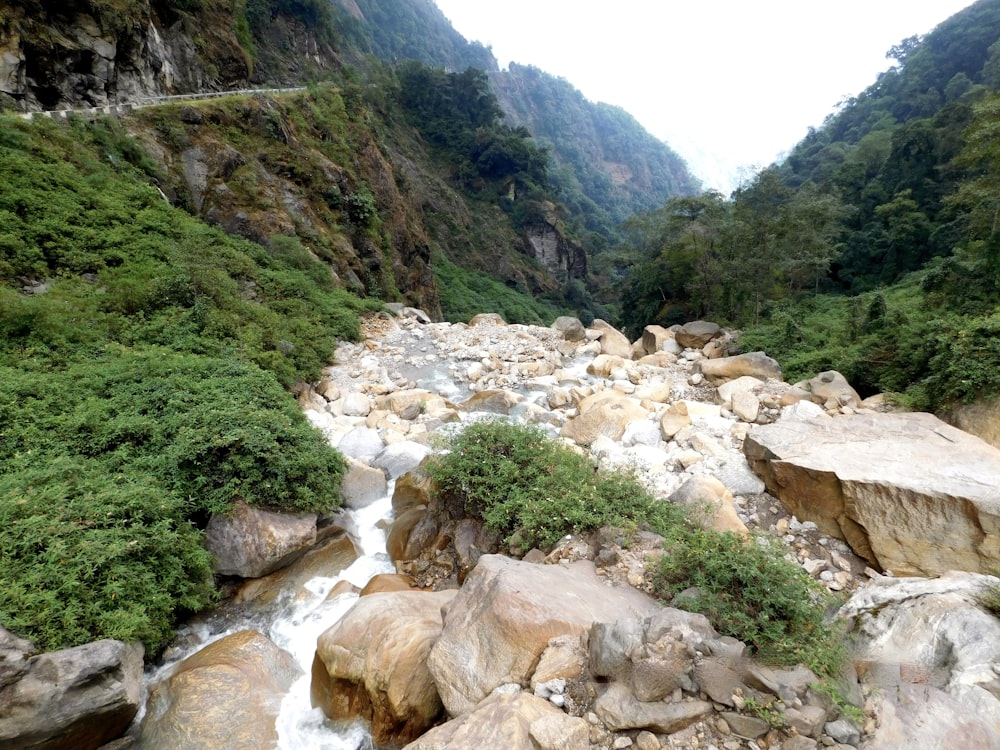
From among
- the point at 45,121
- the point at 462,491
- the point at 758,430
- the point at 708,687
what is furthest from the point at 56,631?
the point at 45,121

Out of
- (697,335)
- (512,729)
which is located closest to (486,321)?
(697,335)

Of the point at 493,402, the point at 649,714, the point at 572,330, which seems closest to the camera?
the point at 649,714

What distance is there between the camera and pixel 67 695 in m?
3.36

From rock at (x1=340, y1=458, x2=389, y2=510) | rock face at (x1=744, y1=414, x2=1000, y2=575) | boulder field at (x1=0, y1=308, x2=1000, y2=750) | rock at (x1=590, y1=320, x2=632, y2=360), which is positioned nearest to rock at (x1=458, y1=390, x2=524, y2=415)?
boulder field at (x1=0, y1=308, x2=1000, y2=750)

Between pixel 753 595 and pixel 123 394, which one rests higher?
pixel 123 394

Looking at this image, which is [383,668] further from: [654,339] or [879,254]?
[879,254]

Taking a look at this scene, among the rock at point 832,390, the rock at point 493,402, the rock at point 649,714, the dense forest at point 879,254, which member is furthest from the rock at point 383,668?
the dense forest at point 879,254

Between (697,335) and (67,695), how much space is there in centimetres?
1608

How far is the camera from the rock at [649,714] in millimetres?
2764

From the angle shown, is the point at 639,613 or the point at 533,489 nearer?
the point at 639,613

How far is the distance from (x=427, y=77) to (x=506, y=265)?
68.4ft

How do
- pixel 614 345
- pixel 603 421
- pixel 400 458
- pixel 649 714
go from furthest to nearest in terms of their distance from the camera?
pixel 614 345 < pixel 603 421 < pixel 400 458 < pixel 649 714

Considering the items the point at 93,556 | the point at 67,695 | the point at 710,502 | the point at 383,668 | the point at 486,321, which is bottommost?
the point at 383,668

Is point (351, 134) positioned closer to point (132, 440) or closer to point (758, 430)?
point (132, 440)
